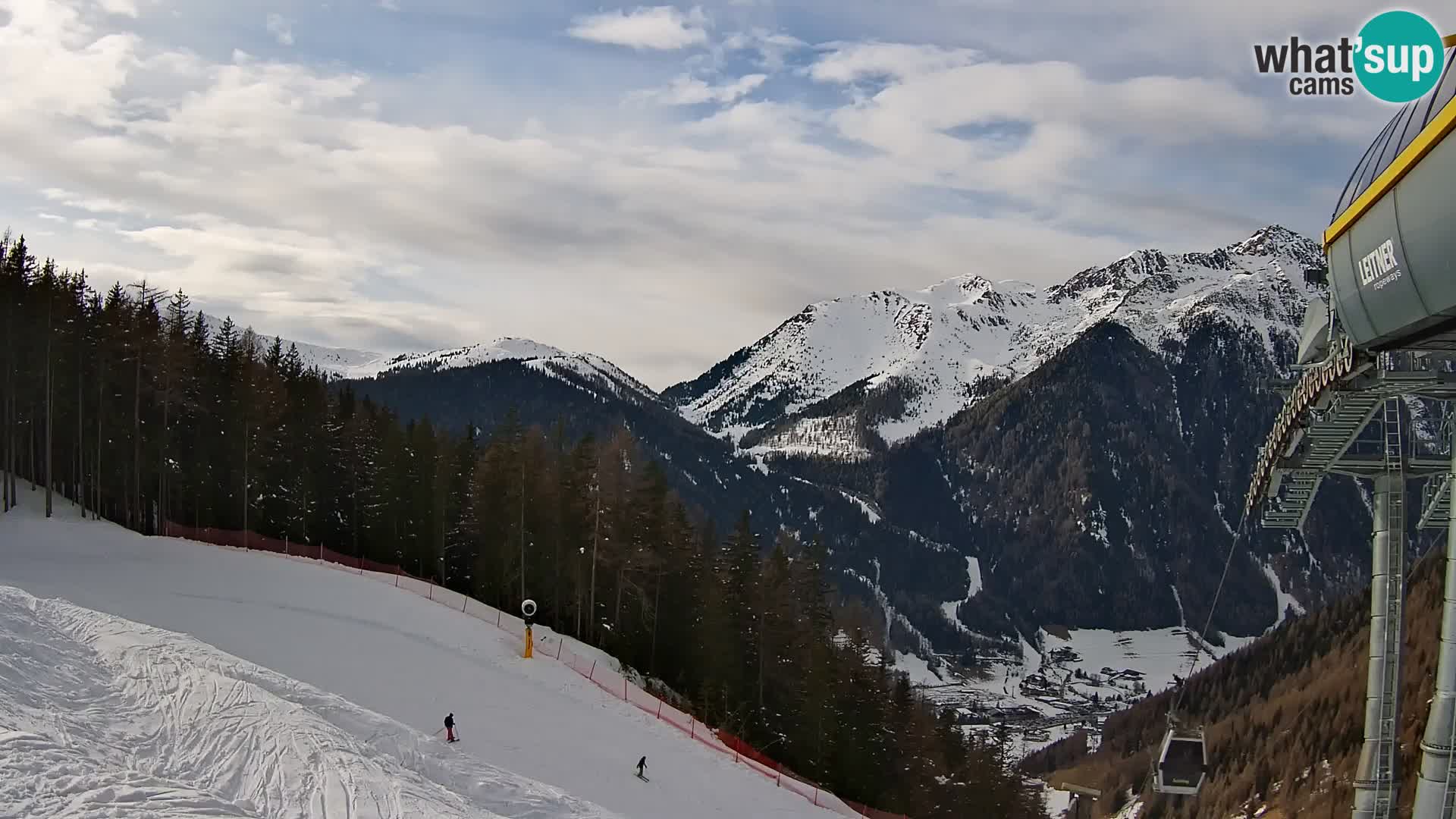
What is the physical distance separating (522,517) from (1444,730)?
39.1 meters

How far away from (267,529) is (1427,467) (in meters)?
52.1

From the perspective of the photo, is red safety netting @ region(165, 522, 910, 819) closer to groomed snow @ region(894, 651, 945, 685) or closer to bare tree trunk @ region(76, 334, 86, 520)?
bare tree trunk @ region(76, 334, 86, 520)

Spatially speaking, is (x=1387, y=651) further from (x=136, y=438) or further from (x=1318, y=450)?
(x=136, y=438)

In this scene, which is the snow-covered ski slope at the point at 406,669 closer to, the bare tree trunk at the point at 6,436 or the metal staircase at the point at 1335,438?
the bare tree trunk at the point at 6,436

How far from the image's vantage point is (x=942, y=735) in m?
54.3

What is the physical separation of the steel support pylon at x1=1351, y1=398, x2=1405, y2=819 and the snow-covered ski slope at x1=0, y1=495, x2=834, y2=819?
13189 millimetres

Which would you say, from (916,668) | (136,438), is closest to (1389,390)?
(136,438)

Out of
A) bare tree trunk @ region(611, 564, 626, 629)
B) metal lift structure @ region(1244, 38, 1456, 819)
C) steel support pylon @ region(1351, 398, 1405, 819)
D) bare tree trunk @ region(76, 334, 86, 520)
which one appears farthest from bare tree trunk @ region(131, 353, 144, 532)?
steel support pylon @ region(1351, 398, 1405, 819)

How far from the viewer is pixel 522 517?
4756 centimetres

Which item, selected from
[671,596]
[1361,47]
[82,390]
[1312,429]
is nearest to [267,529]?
[82,390]

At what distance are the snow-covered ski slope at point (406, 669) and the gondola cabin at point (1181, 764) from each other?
34.7 ft

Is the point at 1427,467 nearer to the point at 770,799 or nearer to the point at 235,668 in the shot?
the point at 770,799

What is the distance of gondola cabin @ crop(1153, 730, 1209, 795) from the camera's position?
58.2ft

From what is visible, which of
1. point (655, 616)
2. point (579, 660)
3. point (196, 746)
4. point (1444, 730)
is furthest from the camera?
point (655, 616)
